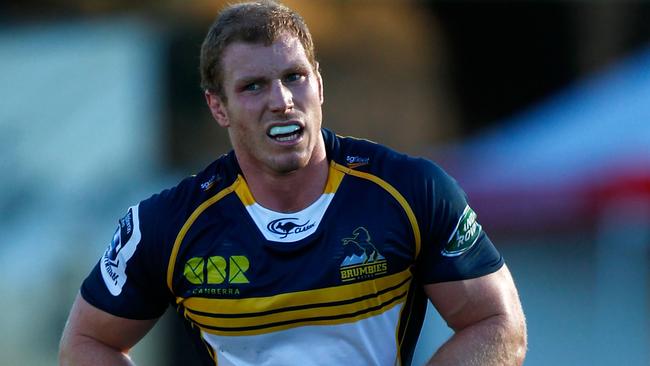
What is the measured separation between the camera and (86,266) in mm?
11797

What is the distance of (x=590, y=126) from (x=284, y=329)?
21.6 feet

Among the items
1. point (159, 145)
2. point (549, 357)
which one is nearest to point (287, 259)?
point (549, 357)

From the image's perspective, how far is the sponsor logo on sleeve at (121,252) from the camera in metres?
5.46

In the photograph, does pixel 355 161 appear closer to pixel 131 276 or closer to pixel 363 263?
pixel 363 263

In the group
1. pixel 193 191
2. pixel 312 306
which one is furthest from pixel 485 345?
pixel 193 191

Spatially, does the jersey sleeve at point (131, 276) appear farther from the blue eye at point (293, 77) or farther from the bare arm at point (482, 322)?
the bare arm at point (482, 322)

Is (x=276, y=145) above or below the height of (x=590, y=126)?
above

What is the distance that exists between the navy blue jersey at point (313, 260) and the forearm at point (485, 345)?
21 centimetres

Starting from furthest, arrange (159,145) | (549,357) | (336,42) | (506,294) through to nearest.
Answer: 1. (336,42)
2. (159,145)
3. (549,357)
4. (506,294)

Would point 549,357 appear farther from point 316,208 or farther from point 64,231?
point 316,208

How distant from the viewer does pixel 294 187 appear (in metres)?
5.40

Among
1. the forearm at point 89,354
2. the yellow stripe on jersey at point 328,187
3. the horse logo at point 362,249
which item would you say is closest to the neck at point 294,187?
the yellow stripe on jersey at point 328,187

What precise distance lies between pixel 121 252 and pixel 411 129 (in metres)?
9.81

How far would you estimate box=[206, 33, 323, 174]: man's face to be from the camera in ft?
17.1
